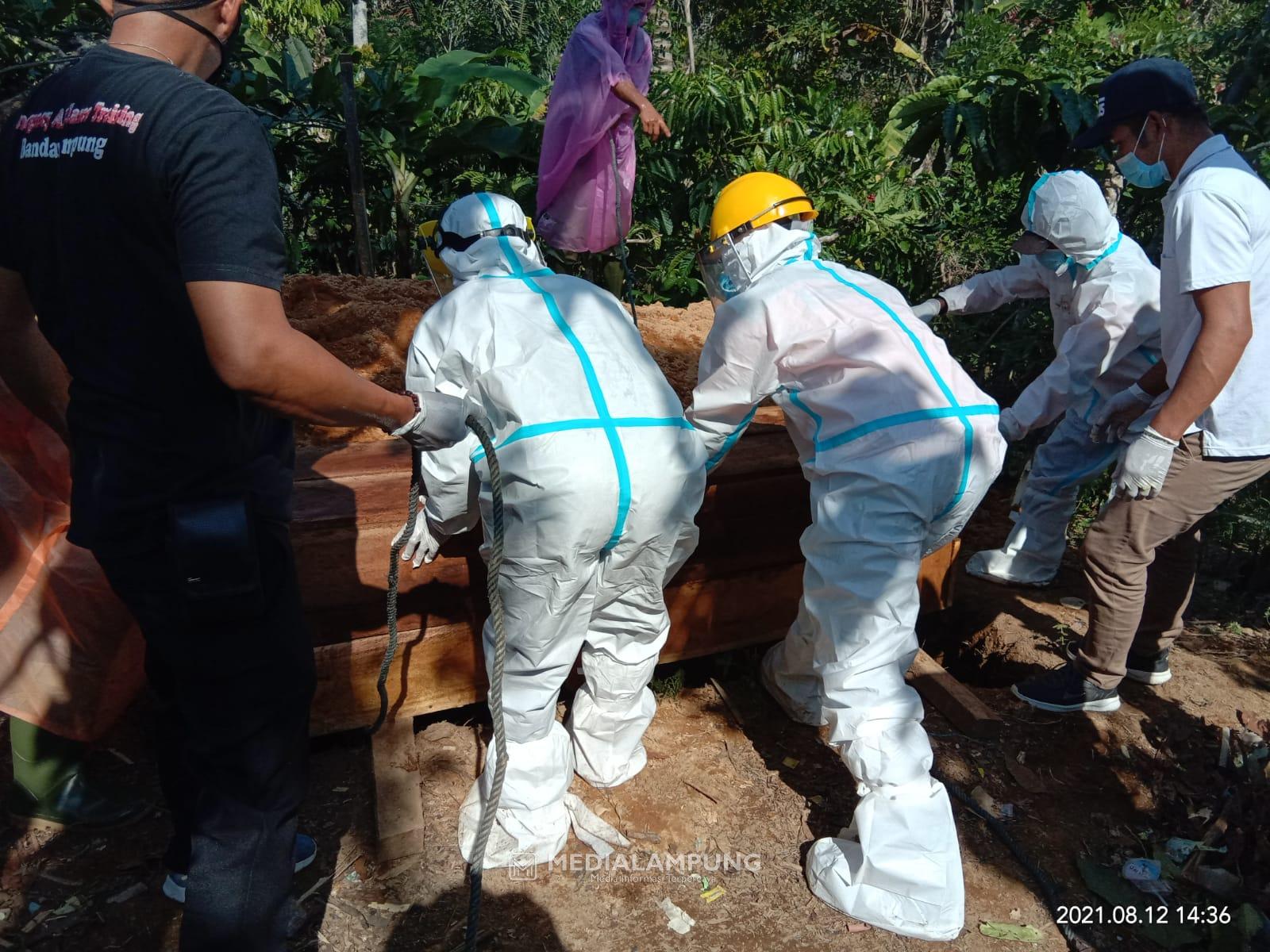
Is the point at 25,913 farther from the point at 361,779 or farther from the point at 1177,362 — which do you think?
the point at 1177,362

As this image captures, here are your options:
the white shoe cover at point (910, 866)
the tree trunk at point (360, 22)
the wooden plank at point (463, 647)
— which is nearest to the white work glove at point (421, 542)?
the wooden plank at point (463, 647)

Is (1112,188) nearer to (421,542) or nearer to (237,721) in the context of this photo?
(421,542)

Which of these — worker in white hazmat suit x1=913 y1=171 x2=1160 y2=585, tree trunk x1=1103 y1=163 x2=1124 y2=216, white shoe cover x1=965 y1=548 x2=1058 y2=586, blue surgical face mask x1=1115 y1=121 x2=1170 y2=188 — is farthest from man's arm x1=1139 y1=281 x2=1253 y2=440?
tree trunk x1=1103 y1=163 x2=1124 y2=216

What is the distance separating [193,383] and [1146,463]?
245 centimetres

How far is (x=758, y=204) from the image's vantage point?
2576mm

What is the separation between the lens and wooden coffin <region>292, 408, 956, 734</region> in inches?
101

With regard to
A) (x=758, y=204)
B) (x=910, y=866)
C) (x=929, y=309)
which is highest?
(x=758, y=204)

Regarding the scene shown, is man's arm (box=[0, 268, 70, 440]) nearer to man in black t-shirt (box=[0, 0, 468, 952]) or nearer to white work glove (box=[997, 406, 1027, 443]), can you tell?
man in black t-shirt (box=[0, 0, 468, 952])

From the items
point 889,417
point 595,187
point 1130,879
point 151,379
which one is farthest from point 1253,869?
point 595,187

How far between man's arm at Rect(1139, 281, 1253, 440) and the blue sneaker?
103 inches

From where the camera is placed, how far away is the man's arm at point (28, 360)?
162 cm

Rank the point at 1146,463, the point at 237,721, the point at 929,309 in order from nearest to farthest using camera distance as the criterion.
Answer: the point at 237,721
the point at 1146,463
the point at 929,309

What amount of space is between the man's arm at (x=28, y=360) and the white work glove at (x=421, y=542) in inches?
33.8

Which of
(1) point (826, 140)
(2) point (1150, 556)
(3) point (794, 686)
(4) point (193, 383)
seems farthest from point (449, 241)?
(1) point (826, 140)
